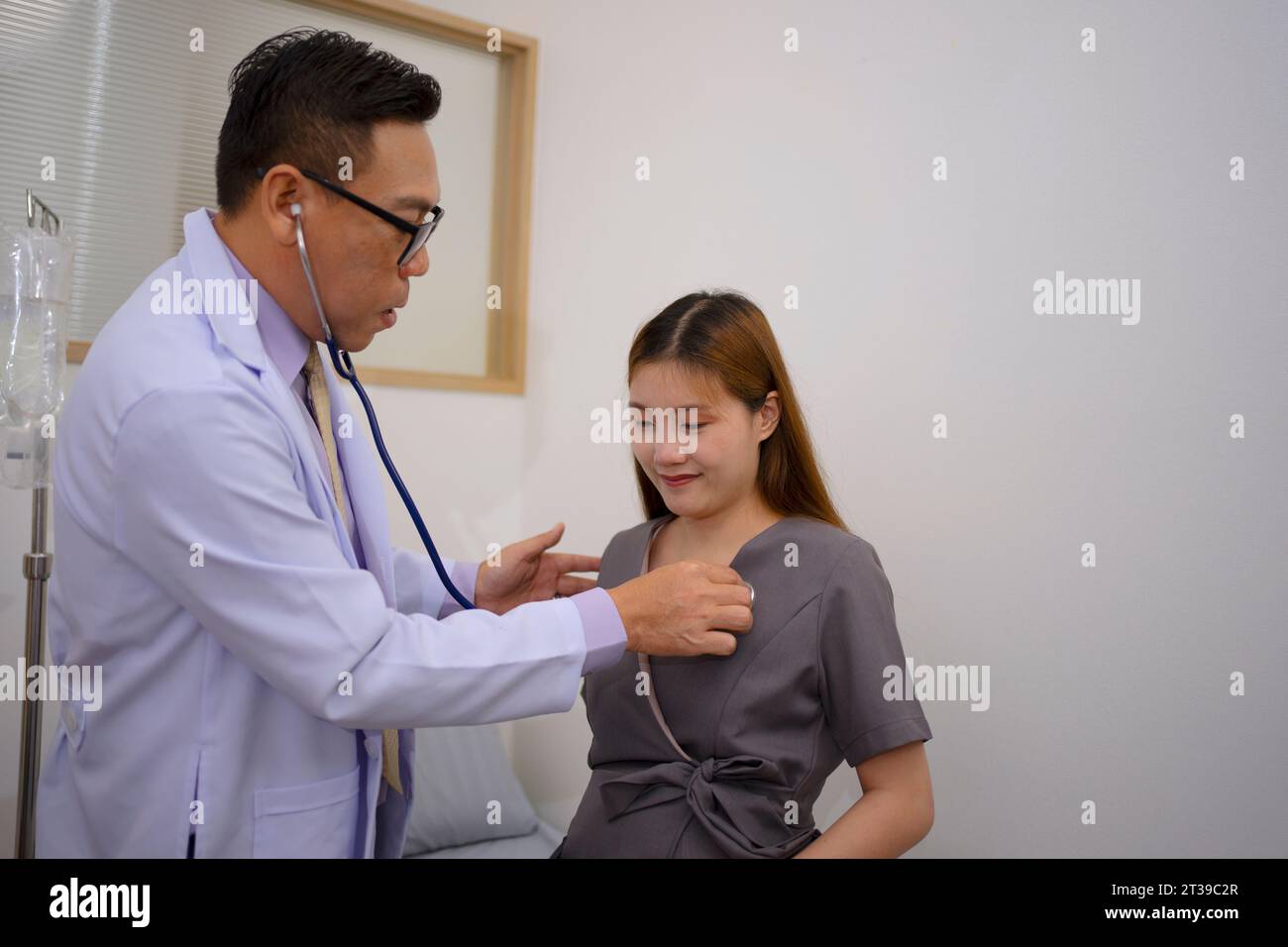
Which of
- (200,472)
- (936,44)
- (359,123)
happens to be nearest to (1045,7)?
(936,44)

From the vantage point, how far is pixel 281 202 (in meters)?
1.23

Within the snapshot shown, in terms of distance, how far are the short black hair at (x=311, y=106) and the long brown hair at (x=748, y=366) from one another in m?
0.46

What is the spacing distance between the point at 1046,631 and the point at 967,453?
1.08 feet

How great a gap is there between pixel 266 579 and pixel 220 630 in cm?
9

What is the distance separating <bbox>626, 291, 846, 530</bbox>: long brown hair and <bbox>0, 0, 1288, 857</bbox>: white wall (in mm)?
404

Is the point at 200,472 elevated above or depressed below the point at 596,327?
below

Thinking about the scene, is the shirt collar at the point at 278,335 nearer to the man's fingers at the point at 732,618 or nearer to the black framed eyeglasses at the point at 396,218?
the black framed eyeglasses at the point at 396,218

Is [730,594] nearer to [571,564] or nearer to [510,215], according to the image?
[571,564]

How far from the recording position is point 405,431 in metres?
2.65

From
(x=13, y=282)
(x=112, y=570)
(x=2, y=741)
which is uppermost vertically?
(x=13, y=282)

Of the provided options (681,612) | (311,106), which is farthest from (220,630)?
(311,106)

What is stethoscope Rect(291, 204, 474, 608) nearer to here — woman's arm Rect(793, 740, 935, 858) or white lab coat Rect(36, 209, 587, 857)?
white lab coat Rect(36, 209, 587, 857)

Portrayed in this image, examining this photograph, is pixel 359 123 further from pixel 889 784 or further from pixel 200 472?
pixel 889 784
